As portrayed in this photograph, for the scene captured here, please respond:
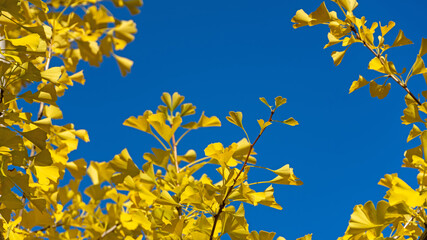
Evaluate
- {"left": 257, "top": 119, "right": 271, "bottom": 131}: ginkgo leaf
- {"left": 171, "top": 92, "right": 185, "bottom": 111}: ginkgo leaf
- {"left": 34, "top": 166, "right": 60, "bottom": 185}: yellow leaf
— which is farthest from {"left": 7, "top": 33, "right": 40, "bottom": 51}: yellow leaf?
{"left": 257, "top": 119, "right": 271, "bottom": 131}: ginkgo leaf

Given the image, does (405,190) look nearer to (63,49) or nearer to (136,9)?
(136,9)

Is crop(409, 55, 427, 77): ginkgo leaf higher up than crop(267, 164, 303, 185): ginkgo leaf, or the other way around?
crop(409, 55, 427, 77): ginkgo leaf

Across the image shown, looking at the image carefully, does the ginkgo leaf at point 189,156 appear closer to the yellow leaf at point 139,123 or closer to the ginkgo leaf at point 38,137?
the yellow leaf at point 139,123

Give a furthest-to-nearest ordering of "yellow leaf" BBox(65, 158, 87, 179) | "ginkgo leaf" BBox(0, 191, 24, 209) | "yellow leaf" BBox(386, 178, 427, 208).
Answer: "yellow leaf" BBox(65, 158, 87, 179)
"ginkgo leaf" BBox(0, 191, 24, 209)
"yellow leaf" BBox(386, 178, 427, 208)

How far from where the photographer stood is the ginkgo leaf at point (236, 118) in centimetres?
96

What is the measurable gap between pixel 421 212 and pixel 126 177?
2.44ft

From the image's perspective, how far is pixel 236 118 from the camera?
973mm

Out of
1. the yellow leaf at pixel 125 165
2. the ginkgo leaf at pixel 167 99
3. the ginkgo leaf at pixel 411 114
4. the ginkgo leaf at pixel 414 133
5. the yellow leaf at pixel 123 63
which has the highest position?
the yellow leaf at pixel 123 63

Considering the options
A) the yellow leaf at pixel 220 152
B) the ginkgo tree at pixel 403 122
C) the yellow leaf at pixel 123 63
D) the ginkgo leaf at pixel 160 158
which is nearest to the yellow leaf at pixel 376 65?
the ginkgo tree at pixel 403 122

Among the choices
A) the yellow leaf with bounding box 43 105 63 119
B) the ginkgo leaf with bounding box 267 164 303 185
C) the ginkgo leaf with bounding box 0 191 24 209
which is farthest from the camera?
the yellow leaf with bounding box 43 105 63 119

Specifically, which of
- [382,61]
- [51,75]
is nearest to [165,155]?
[51,75]

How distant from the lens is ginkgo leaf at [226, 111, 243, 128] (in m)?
0.96

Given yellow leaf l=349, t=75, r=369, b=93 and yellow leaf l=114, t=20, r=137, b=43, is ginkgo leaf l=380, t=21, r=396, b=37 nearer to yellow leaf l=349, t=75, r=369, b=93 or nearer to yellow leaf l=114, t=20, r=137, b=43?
yellow leaf l=349, t=75, r=369, b=93

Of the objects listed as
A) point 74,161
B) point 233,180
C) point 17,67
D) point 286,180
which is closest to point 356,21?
point 286,180
